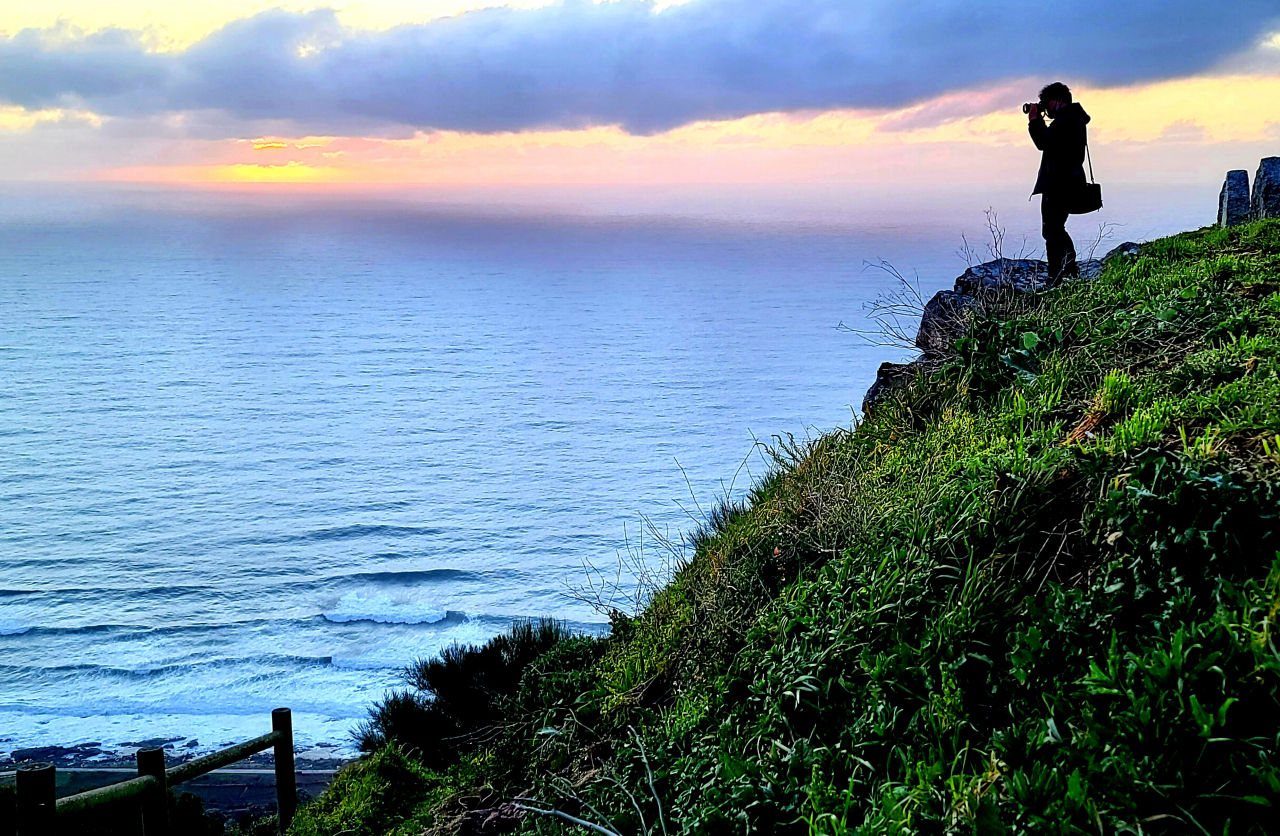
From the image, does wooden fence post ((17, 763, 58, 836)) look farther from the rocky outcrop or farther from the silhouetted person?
the silhouetted person

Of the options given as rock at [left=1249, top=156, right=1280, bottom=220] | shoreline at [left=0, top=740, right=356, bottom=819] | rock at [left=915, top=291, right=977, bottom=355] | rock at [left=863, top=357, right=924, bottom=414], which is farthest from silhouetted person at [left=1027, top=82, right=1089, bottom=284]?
shoreline at [left=0, top=740, right=356, bottom=819]

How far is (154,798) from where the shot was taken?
627 cm

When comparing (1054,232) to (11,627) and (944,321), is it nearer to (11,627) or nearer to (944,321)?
(944,321)

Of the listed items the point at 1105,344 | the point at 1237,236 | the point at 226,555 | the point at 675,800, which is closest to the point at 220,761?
the point at 675,800

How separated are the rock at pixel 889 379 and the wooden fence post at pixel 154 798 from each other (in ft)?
19.2

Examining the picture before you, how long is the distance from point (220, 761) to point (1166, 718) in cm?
718

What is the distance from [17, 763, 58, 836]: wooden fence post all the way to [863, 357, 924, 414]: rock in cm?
605

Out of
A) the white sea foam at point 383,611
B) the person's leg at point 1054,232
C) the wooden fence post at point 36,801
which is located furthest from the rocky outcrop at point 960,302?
the white sea foam at point 383,611

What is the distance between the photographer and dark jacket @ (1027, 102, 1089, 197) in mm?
9266

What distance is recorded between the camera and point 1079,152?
30.5 feet

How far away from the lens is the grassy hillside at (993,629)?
8.75ft

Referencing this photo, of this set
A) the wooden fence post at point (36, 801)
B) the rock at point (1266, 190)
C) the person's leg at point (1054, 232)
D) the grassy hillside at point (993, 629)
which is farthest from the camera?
the rock at point (1266, 190)

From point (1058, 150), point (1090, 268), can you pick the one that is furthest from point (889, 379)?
point (1058, 150)

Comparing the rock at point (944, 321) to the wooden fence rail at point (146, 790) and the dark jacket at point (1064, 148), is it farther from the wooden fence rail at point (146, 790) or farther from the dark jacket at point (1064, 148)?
the wooden fence rail at point (146, 790)
